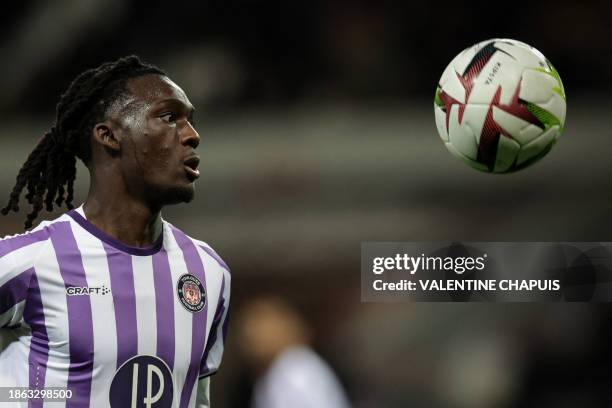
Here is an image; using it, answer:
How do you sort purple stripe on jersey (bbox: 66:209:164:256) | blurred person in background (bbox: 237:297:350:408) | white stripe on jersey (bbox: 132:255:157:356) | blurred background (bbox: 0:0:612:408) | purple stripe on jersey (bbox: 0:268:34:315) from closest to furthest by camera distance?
purple stripe on jersey (bbox: 0:268:34:315)
white stripe on jersey (bbox: 132:255:157:356)
purple stripe on jersey (bbox: 66:209:164:256)
blurred person in background (bbox: 237:297:350:408)
blurred background (bbox: 0:0:612:408)

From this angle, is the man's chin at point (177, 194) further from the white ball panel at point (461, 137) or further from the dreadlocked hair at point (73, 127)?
the white ball panel at point (461, 137)

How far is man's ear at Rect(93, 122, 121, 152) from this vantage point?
8.83 feet

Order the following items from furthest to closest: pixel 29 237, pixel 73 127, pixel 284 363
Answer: pixel 284 363, pixel 73 127, pixel 29 237

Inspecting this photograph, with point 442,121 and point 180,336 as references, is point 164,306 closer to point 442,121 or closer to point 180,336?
point 180,336

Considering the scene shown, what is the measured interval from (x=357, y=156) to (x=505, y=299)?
1.45 meters

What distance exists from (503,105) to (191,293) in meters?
1.25

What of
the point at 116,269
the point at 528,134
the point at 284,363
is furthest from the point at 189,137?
the point at 284,363

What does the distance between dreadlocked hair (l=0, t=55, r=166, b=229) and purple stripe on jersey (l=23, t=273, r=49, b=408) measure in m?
0.39

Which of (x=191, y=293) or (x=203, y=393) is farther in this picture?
(x=203, y=393)

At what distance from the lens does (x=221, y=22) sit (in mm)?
7395

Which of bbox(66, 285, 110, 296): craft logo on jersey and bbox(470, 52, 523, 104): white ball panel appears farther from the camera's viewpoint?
bbox(470, 52, 523, 104): white ball panel

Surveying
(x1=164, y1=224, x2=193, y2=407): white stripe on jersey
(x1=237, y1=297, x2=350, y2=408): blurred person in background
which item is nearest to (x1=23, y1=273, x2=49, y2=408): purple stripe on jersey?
(x1=164, y1=224, x2=193, y2=407): white stripe on jersey

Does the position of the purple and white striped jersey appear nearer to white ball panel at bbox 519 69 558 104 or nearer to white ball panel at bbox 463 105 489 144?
white ball panel at bbox 463 105 489 144

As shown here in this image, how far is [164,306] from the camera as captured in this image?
8.57 feet
